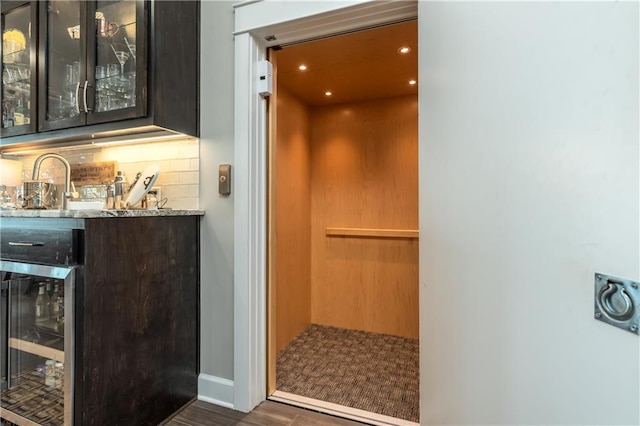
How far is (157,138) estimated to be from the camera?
1651 mm

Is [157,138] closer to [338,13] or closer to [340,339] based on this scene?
[338,13]

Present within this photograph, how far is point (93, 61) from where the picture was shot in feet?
Answer: 4.89

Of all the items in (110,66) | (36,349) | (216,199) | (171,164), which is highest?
(110,66)

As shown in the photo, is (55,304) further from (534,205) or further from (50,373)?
(534,205)

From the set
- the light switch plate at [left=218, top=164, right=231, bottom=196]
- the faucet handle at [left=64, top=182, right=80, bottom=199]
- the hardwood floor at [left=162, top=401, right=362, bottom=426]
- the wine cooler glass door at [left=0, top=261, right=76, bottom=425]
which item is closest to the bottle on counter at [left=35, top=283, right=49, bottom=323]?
the wine cooler glass door at [left=0, top=261, right=76, bottom=425]

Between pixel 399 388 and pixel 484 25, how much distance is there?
1779 millimetres

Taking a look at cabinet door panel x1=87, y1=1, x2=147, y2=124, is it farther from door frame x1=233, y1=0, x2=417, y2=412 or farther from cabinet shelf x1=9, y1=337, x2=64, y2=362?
cabinet shelf x1=9, y1=337, x2=64, y2=362

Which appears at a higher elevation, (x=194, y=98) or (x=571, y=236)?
(x=194, y=98)

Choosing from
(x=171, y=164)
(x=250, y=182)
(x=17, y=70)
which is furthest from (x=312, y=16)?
(x=17, y=70)

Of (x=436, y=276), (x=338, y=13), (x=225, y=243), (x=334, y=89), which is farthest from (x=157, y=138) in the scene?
(x=436, y=276)

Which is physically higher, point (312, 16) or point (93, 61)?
point (312, 16)

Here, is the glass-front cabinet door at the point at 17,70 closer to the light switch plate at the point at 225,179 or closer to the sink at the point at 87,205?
the sink at the point at 87,205

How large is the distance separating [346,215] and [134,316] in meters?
1.83

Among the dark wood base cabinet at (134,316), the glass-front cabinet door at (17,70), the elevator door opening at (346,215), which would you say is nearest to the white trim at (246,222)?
the dark wood base cabinet at (134,316)
